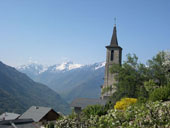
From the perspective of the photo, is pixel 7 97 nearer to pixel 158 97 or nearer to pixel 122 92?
pixel 122 92

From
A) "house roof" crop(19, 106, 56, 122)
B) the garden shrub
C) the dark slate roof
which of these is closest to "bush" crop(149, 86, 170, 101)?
the garden shrub

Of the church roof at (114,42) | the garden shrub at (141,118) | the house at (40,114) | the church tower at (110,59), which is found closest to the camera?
the garden shrub at (141,118)

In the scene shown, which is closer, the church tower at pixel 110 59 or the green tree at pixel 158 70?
the green tree at pixel 158 70

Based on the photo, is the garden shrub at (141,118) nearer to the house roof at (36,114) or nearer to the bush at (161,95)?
the bush at (161,95)

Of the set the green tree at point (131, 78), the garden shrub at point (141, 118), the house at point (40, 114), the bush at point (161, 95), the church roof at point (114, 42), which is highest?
the church roof at point (114, 42)

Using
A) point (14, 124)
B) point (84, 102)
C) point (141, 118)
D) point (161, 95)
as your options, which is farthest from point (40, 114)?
point (141, 118)

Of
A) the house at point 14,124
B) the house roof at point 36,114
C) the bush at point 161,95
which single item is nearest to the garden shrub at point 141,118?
the bush at point 161,95

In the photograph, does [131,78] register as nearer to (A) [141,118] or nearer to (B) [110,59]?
(B) [110,59]

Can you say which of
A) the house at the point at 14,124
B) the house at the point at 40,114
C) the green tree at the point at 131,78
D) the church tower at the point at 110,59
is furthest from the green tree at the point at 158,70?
the house at the point at 40,114

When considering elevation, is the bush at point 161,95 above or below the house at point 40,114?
above

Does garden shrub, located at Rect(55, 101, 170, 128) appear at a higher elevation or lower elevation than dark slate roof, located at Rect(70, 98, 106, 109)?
lower

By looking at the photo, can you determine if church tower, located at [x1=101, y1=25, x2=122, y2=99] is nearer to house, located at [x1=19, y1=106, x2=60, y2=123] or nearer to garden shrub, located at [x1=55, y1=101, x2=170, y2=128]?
house, located at [x1=19, y1=106, x2=60, y2=123]

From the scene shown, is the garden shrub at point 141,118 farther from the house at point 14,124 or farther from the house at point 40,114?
the house at point 40,114

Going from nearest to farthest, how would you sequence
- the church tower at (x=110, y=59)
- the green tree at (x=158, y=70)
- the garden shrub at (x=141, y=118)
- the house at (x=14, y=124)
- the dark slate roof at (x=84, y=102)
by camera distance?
the garden shrub at (x=141, y=118) → the house at (x=14, y=124) → the green tree at (x=158, y=70) → the church tower at (x=110, y=59) → the dark slate roof at (x=84, y=102)
